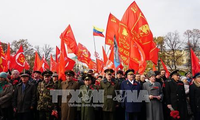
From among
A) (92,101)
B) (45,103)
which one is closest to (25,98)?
(45,103)

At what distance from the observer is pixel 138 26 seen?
8.34 meters

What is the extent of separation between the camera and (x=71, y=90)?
5.64 meters

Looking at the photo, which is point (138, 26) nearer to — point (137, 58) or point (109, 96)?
point (137, 58)

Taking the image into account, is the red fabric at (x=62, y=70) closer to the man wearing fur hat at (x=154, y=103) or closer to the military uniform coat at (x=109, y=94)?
the military uniform coat at (x=109, y=94)

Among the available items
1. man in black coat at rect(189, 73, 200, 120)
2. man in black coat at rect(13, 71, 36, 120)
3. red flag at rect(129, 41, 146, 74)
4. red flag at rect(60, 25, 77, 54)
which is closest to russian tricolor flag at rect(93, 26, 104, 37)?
red flag at rect(60, 25, 77, 54)

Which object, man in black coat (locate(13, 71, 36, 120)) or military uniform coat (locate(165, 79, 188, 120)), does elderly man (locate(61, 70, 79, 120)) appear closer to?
man in black coat (locate(13, 71, 36, 120))

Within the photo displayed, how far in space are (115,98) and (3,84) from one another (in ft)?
12.0

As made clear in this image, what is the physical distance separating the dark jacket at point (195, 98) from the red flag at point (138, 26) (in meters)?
2.66

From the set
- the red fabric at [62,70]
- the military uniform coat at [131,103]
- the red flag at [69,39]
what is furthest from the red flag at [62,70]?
the red flag at [69,39]

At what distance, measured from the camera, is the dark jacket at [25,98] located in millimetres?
5488

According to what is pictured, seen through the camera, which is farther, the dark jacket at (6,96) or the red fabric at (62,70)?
the red fabric at (62,70)

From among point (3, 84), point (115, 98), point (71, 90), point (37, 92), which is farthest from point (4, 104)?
point (115, 98)

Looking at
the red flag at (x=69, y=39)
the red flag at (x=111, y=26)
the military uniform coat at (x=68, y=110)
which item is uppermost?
the red flag at (x=111, y=26)

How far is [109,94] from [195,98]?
2708mm
